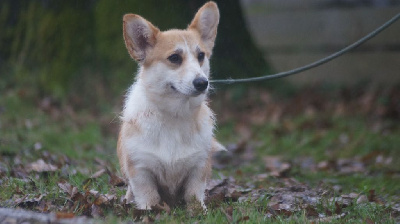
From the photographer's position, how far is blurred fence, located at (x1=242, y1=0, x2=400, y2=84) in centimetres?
984

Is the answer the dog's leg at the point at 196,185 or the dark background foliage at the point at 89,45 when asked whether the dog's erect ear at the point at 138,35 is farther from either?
the dark background foliage at the point at 89,45

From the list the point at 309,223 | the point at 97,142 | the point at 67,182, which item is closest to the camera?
the point at 309,223

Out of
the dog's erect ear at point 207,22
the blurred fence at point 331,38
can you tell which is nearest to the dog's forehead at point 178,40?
the dog's erect ear at point 207,22

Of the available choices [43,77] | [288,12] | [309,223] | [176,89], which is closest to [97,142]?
[43,77]

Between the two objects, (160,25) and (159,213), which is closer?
(159,213)

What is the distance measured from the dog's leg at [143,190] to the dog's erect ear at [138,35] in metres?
0.80

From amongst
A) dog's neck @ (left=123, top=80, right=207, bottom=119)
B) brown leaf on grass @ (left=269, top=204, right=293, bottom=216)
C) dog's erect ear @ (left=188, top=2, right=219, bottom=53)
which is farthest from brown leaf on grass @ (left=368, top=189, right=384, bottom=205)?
dog's erect ear @ (left=188, top=2, right=219, bottom=53)

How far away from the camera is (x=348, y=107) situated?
858 cm

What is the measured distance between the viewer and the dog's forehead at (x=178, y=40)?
13.5 feet

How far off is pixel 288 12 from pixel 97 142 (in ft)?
16.1

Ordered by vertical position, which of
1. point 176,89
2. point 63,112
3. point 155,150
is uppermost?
point 176,89

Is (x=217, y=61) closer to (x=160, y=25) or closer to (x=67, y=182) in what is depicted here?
(x=160, y=25)

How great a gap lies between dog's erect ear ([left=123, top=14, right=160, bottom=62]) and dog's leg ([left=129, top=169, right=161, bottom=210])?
800mm

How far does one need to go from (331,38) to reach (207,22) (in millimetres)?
6091
